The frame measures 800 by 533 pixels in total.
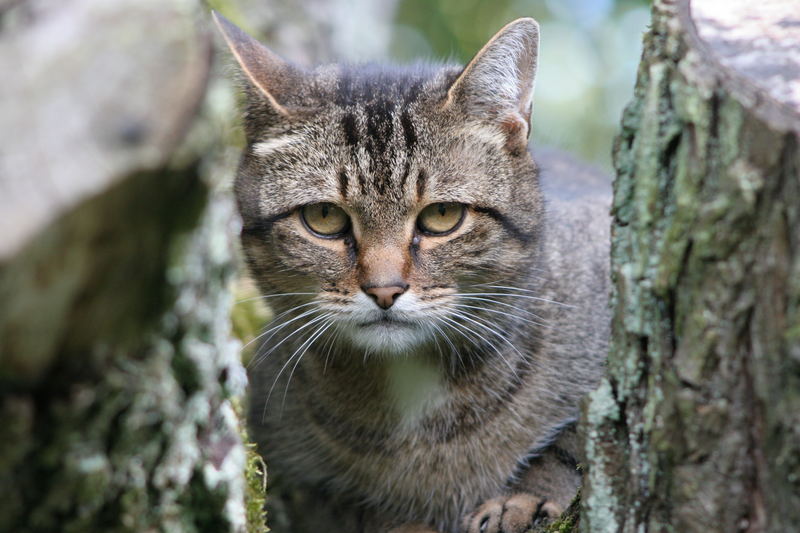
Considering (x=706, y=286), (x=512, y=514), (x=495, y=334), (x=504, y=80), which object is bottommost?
(x=512, y=514)

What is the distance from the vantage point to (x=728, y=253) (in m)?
1.61

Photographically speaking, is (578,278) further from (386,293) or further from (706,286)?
(706,286)

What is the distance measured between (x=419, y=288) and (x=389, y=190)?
356mm

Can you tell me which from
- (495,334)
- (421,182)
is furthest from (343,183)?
(495,334)

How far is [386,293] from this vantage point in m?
2.67

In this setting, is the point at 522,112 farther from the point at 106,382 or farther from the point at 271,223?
the point at 106,382

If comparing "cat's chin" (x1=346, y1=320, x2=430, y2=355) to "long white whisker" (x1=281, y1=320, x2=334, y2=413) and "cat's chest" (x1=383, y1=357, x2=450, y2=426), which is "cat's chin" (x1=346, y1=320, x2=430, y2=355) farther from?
"cat's chest" (x1=383, y1=357, x2=450, y2=426)

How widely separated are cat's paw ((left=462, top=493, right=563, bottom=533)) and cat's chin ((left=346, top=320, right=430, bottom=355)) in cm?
67

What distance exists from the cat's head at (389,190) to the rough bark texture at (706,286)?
99 cm

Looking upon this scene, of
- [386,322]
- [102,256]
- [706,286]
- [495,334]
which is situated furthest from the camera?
[495,334]

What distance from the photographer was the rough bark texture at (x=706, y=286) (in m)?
1.54

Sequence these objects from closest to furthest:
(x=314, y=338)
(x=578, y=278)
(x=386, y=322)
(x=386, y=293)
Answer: (x=386, y=293) → (x=386, y=322) → (x=314, y=338) → (x=578, y=278)

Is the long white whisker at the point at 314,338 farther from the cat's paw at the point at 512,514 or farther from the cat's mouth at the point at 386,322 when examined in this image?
the cat's paw at the point at 512,514

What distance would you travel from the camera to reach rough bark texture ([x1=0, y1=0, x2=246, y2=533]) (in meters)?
1.10
